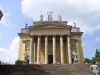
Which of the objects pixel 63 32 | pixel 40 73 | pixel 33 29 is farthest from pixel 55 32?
pixel 40 73

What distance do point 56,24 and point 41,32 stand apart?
161 inches

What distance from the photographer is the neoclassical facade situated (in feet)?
110

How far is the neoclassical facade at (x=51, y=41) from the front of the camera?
3353cm

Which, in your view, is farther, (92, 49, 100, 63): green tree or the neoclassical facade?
(92, 49, 100, 63): green tree

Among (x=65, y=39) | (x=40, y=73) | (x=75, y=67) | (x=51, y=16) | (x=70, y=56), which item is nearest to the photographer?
(x=40, y=73)

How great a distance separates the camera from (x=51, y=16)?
40219 millimetres

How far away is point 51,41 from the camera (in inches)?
1499

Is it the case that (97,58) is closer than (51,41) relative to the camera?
No

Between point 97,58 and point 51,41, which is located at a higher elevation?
point 51,41

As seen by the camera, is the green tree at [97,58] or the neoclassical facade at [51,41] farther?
the green tree at [97,58]

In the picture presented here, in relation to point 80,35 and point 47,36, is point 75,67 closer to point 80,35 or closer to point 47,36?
point 47,36

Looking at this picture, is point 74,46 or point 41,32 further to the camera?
point 74,46

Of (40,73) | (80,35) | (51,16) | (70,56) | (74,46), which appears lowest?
(40,73)

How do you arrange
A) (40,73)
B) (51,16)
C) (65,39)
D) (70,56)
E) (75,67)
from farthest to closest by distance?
(51,16)
(65,39)
(70,56)
(75,67)
(40,73)
